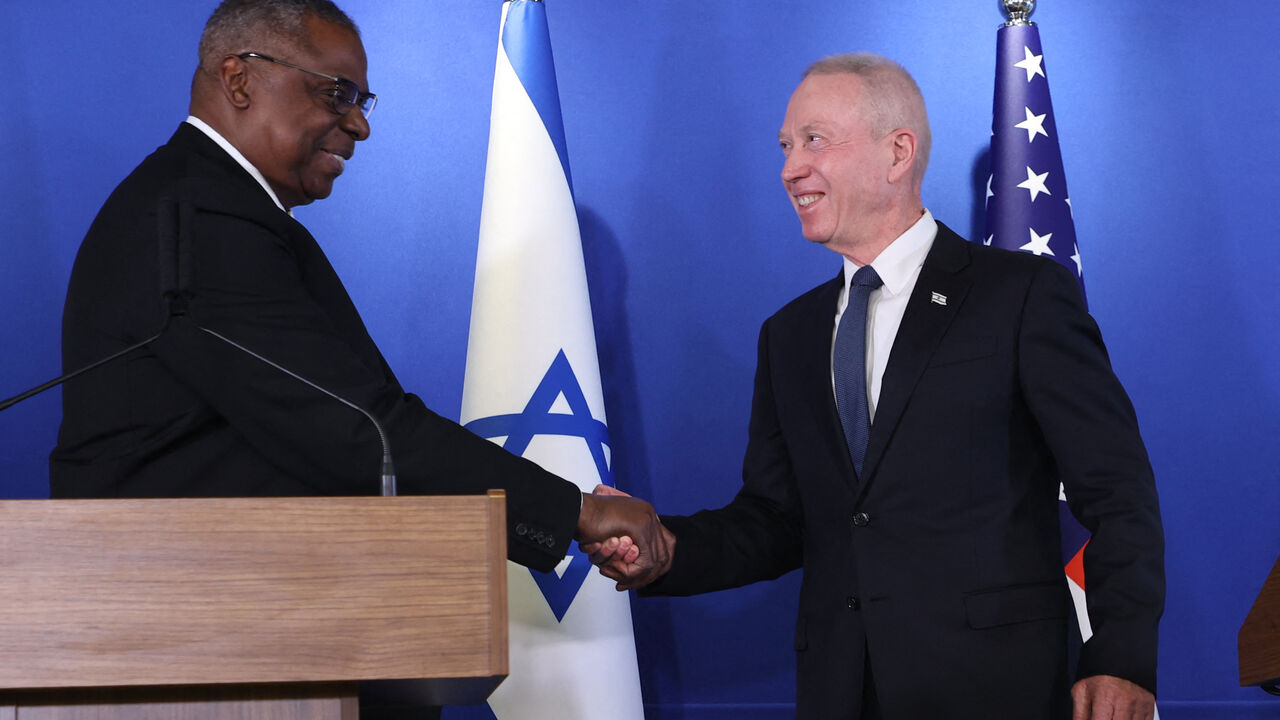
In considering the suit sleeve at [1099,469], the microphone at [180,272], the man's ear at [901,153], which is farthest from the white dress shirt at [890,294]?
the microphone at [180,272]

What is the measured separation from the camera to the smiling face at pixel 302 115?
2.19 meters

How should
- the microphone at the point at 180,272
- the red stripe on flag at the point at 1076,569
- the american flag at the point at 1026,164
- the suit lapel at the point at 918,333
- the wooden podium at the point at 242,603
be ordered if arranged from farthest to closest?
the american flag at the point at 1026,164, the red stripe on flag at the point at 1076,569, the suit lapel at the point at 918,333, the microphone at the point at 180,272, the wooden podium at the point at 242,603

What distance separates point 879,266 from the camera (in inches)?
91.2

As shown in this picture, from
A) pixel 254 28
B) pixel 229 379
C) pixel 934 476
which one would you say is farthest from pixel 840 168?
pixel 229 379

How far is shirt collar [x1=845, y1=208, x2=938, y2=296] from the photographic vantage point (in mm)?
2289

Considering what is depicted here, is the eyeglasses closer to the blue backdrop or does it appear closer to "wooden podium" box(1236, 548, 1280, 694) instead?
the blue backdrop

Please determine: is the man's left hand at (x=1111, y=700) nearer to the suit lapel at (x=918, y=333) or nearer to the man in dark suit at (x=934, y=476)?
the man in dark suit at (x=934, y=476)

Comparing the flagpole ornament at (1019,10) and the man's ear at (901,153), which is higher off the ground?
the flagpole ornament at (1019,10)

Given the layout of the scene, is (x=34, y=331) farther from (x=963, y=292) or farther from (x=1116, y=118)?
(x=1116, y=118)

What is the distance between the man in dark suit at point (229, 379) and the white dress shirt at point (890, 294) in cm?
59

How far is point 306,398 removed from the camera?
5.84ft

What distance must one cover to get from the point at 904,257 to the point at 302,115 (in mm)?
1158

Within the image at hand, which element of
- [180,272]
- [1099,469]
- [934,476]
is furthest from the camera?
[934,476]

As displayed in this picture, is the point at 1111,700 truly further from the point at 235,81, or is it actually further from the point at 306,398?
the point at 235,81
